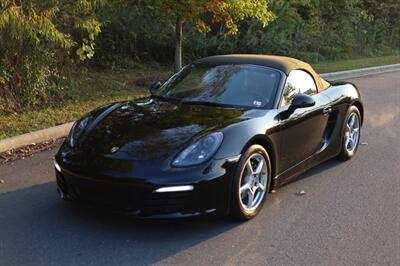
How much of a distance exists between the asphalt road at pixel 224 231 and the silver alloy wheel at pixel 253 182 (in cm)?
15

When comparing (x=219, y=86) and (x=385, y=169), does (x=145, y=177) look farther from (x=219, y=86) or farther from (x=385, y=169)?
(x=385, y=169)

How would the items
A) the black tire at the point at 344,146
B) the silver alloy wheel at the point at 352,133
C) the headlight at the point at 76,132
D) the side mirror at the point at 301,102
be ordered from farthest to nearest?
the silver alloy wheel at the point at 352,133 → the black tire at the point at 344,146 → the side mirror at the point at 301,102 → the headlight at the point at 76,132

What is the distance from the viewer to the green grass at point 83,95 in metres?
7.87

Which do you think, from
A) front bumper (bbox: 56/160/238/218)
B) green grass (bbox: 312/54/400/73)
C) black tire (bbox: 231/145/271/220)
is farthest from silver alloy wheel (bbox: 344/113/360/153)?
green grass (bbox: 312/54/400/73)

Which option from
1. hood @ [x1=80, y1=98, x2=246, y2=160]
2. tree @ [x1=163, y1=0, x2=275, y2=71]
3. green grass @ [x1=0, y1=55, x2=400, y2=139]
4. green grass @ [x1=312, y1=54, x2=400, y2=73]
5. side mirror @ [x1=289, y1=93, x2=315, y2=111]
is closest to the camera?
hood @ [x1=80, y1=98, x2=246, y2=160]

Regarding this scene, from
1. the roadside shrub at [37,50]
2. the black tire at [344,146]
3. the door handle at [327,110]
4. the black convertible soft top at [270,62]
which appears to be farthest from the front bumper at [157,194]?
the roadside shrub at [37,50]

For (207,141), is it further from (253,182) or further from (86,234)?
(86,234)

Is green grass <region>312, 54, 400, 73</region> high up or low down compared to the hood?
down

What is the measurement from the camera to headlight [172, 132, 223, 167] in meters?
4.16

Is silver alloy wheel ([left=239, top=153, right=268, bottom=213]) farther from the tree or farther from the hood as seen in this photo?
the tree

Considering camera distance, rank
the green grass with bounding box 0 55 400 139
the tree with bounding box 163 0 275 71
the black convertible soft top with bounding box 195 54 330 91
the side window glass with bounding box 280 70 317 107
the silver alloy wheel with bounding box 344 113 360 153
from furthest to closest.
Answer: the tree with bounding box 163 0 275 71 → the green grass with bounding box 0 55 400 139 → the silver alloy wheel with bounding box 344 113 360 153 → the black convertible soft top with bounding box 195 54 330 91 → the side window glass with bounding box 280 70 317 107

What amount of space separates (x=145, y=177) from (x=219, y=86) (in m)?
1.72

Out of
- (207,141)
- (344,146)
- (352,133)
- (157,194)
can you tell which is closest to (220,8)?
(352,133)

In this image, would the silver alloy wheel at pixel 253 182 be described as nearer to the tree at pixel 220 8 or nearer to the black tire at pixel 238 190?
the black tire at pixel 238 190
